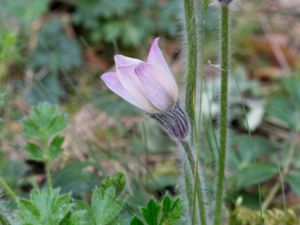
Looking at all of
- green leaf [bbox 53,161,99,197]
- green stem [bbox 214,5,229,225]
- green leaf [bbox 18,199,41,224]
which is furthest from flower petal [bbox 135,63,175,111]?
green leaf [bbox 53,161,99,197]

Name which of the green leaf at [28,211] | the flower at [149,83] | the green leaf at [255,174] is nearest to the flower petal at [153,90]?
the flower at [149,83]

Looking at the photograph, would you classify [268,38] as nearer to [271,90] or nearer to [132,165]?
[271,90]

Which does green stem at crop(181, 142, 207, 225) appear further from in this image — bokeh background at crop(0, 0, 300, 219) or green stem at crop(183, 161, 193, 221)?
bokeh background at crop(0, 0, 300, 219)

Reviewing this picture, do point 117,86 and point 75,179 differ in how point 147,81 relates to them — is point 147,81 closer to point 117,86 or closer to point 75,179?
point 117,86

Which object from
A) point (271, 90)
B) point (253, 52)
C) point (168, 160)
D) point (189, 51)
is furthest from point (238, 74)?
point (189, 51)

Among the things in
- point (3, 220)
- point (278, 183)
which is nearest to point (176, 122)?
point (3, 220)

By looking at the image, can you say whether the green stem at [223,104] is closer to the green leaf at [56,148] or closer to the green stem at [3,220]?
the green leaf at [56,148]
